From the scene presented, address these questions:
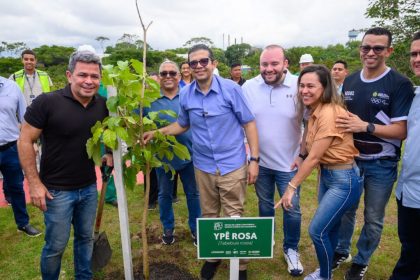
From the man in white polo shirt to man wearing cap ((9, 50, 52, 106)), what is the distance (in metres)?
4.31

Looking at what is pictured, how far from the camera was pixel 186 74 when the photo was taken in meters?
6.28

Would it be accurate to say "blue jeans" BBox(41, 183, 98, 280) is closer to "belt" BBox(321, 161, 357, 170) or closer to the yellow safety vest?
"belt" BBox(321, 161, 357, 170)

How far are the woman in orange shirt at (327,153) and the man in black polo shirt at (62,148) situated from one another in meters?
1.69

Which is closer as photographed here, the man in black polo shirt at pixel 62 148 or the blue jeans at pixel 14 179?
the man in black polo shirt at pixel 62 148

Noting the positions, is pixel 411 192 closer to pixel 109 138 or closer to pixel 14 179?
pixel 109 138

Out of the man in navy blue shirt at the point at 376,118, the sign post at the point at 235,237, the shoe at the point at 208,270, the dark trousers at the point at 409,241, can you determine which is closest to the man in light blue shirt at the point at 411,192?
the dark trousers at the point at 409,241

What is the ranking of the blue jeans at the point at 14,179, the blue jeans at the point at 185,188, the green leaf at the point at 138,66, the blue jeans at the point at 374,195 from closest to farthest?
the green leaf at the point at 138,66, the blue jeans at the point at 374,195, the blue jeans at the point at 185,188, the blue jeans at the point at 14,179

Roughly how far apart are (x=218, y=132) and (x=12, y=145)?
8.81 feet

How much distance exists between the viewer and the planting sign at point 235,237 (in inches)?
88.7

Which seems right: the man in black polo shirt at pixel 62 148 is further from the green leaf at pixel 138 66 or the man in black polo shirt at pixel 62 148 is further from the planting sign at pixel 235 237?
the planting sign at pixel 235 237

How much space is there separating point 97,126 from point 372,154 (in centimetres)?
227

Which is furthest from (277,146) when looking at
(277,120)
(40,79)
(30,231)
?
(40,79)

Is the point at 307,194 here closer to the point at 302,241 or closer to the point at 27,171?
the point at 302,241

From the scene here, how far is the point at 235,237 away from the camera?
2.30 m
